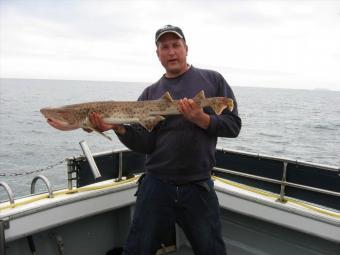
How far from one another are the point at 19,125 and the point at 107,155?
3202 centimetres

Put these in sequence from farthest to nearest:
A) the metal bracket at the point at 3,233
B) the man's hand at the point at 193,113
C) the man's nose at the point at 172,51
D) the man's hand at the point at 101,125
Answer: the man's hand at the point at 101,125 → the man's nose at the point at 172,51 → the metal bracket at the point at 3,233 → the man's hand at the point at 193,113

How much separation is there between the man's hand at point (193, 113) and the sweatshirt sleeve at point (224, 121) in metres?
0.06

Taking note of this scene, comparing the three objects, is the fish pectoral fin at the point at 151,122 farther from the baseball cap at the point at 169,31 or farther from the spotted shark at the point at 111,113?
the baseball cap at the point at 169,31

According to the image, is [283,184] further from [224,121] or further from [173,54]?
[173,54]

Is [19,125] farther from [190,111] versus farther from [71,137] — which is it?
[190,111]

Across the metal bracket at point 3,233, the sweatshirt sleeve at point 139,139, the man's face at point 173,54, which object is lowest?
the metal bracket at point 3,233

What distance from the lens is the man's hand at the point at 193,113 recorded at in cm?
330

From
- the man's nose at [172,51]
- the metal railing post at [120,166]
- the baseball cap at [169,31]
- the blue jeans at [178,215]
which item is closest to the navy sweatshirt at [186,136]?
the blue jeans at [178,215]

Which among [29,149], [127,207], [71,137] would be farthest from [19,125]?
[127,207]

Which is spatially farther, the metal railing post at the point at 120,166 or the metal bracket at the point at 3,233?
the metal railing post at the point at 120,166

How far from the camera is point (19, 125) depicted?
34.5m

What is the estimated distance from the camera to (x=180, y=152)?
138 inches

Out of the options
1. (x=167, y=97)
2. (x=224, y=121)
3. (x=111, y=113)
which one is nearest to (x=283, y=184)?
(x=224, y=121)

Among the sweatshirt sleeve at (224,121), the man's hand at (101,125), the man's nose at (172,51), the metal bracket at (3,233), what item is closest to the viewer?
the sweatshirt sleeve at (224,121)
